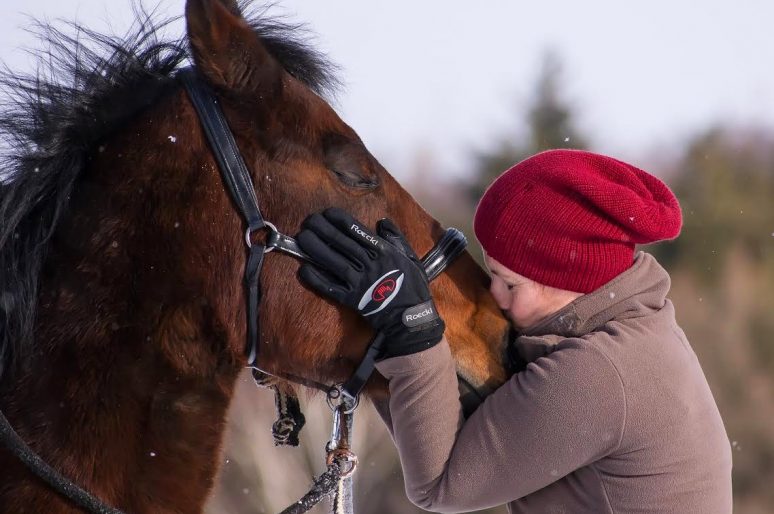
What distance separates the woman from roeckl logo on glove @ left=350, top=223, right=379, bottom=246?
0.4 inches

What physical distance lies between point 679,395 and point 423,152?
2945cm

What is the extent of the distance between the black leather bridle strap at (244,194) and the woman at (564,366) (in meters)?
0.13

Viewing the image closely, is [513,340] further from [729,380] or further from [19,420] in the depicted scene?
[729,380]

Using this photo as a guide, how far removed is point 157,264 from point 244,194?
0.93 ft

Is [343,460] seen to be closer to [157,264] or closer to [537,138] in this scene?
[157,264]

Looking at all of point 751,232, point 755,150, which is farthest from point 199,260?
point 755,150

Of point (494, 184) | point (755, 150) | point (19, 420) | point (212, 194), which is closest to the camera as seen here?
point (19, 420)

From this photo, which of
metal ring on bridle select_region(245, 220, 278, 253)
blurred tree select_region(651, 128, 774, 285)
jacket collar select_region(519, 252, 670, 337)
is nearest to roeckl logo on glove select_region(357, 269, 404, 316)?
metal ring on bridle select_region(245, 220, 278, 253)

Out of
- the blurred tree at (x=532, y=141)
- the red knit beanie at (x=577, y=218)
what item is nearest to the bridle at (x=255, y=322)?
the red knit beanie at (x=577, y=218)

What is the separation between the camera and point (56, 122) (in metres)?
2.24

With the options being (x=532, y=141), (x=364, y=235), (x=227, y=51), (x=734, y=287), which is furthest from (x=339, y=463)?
(x=734, y=287)

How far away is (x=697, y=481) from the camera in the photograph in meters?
2.13

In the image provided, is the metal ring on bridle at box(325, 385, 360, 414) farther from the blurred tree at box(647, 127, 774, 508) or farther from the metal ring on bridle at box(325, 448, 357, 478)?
the blurred tree at box(647, 127, 774, 508)

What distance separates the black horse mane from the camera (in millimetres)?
2094
